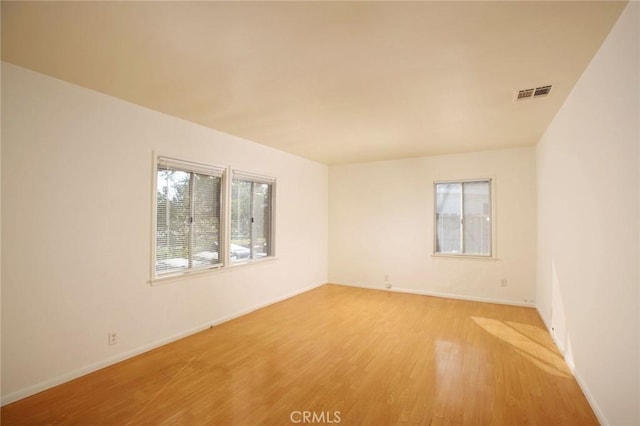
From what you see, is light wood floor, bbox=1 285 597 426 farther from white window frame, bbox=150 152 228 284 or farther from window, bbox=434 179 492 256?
window, bbox=434 179 492 256

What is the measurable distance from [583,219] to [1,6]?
4.08 meters

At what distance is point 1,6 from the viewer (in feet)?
5.54

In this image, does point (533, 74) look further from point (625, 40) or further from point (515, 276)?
point (515, 276)

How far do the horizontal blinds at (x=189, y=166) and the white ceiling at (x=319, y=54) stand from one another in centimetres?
53

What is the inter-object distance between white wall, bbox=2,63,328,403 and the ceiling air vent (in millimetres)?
3475

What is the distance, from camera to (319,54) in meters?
2.16

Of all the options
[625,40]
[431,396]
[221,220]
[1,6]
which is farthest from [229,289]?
[625,40]

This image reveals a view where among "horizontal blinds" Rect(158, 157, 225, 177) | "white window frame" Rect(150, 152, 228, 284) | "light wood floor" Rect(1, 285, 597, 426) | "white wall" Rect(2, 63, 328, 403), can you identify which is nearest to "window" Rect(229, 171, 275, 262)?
"white window frame" Rect(150, 152, 228, 284)

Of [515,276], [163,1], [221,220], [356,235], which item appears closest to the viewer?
[163,1]

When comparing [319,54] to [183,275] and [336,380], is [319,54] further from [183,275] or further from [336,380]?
[183,275]

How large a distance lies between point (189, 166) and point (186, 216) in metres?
0.61

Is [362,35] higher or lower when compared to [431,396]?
higher

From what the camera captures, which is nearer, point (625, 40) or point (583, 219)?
point (625, 40)

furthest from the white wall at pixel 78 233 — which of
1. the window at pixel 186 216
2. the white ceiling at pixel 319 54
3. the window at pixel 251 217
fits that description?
the window at pixel 251 217
